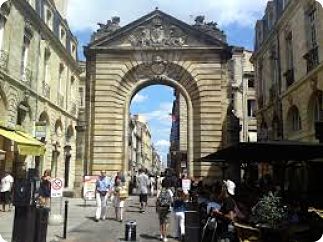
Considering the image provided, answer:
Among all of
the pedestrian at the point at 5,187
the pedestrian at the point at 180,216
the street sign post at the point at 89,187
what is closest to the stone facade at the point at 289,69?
the pedestrian at the point at 180,216

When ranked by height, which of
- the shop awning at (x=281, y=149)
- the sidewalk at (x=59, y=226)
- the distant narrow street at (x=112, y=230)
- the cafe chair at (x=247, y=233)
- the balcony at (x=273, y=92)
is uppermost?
the balcony at (x=273, y=92)

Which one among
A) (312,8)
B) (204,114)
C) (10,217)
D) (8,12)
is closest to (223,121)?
(204,114)

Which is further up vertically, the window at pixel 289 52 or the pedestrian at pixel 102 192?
the window at pixel 289 52

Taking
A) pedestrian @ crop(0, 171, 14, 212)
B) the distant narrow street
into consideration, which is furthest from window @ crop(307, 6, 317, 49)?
pedestrian @ crop(0, 171, 14, 212)

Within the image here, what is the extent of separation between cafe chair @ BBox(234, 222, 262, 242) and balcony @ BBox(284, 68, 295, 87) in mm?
12288

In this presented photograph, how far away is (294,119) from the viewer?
19.8 metres

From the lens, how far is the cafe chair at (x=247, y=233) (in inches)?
312

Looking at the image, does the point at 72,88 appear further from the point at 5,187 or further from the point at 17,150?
the point at 5,187

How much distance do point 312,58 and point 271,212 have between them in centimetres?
1023

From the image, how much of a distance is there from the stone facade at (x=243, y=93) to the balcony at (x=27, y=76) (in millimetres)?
18064

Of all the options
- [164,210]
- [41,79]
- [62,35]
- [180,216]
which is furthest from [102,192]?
[62,35]

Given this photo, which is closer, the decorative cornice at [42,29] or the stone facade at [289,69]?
the stone facade at [289,69]

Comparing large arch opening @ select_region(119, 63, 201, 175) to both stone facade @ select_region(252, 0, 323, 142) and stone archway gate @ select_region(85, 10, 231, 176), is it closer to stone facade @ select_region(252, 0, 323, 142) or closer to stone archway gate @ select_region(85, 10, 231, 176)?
stone archway gate @ select_region(85, 10, 231, 176)

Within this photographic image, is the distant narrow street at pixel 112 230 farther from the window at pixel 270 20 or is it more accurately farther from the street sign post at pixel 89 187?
the window at pixel 270 20
